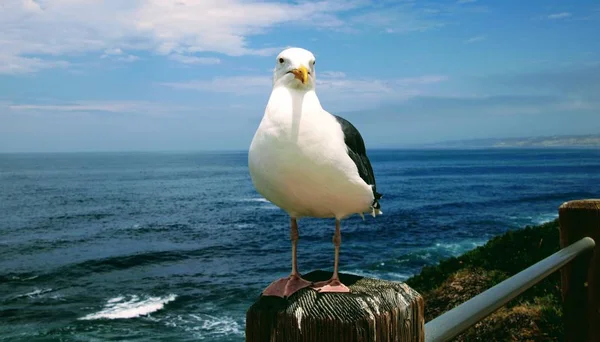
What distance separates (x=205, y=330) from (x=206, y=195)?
5917 centimetres

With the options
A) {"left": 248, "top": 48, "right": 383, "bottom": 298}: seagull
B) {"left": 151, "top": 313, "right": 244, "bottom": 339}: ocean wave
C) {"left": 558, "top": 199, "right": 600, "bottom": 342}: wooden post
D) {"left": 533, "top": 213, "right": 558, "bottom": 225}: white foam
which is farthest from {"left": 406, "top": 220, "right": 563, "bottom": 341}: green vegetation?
{"left": 533, "top": 213, "right": 558, "bottom": 225}: white foam

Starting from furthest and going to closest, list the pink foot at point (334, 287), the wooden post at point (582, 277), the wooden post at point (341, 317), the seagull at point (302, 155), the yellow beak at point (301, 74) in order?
the wooden post at point (582, 277)
the yellow beak at point (301, 74)
the seagull at point (302, 155)
the pink foot at point (334, 287)
the wooden post at point (341, 317)

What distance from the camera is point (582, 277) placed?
4500 mm

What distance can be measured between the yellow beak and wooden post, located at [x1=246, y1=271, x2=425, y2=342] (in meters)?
1.09

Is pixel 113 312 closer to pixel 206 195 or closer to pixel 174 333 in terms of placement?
pixel 174 333

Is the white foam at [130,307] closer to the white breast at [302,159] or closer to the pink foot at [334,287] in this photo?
the white breast at [302,159]

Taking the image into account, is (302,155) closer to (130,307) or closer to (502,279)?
(502,279)

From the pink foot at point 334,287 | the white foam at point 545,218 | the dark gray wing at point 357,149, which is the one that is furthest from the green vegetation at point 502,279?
the white foam at point 545,218

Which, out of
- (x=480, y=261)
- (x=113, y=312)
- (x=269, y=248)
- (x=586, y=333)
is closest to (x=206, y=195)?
(x=269, y=248)

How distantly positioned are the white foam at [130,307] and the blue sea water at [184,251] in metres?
0.09

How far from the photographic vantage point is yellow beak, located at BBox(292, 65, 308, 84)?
251 cm

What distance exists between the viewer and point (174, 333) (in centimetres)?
2009

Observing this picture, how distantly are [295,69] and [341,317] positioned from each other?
4.40ft

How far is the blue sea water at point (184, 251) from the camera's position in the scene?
22.5 metres
